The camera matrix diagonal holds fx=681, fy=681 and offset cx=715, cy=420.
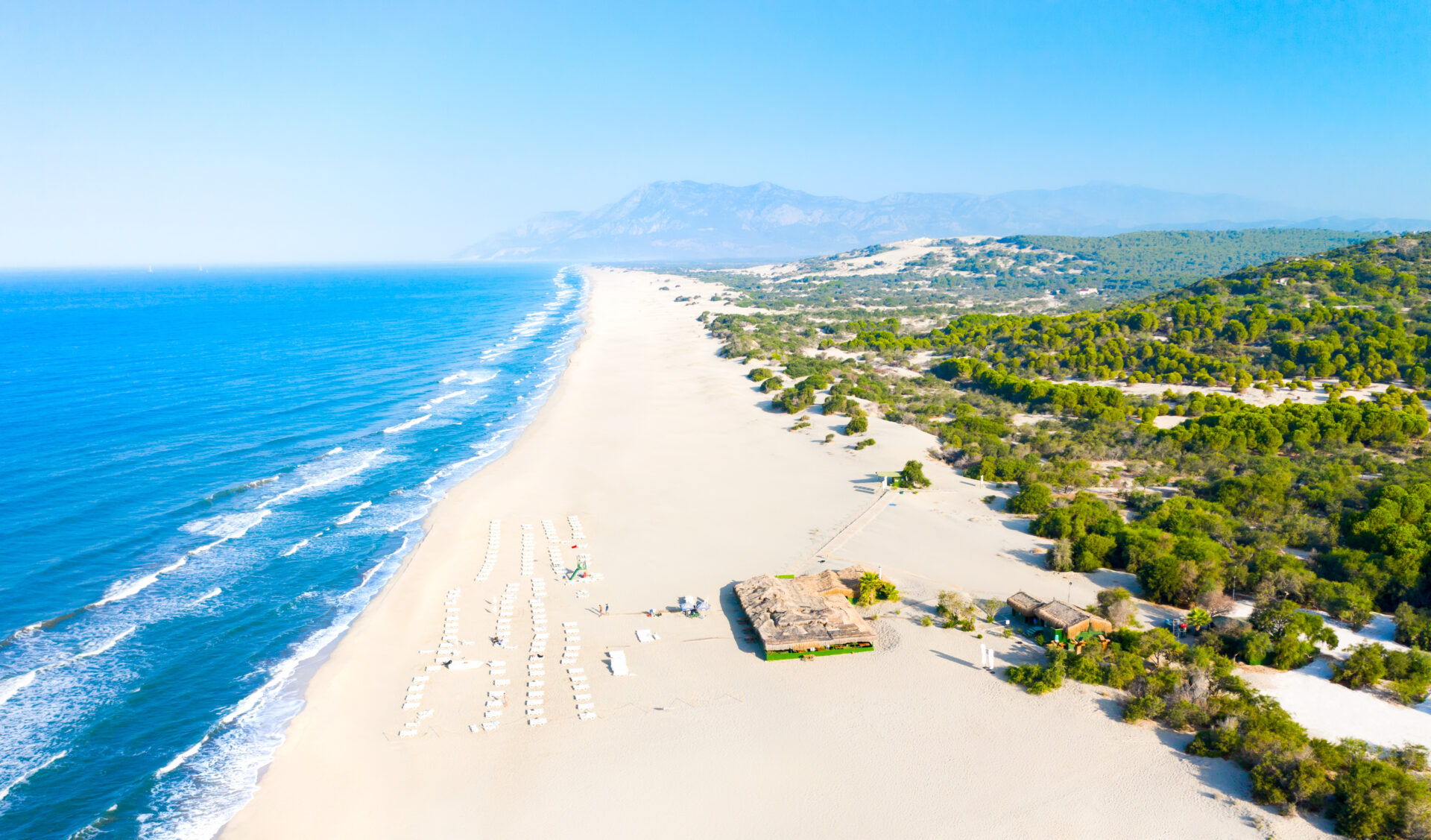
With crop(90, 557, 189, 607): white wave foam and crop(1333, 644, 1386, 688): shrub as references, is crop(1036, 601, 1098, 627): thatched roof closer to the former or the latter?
crop(1333, 644, 1386, 688): shrub

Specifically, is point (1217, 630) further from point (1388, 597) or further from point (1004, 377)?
Answer: point (1004, 377)

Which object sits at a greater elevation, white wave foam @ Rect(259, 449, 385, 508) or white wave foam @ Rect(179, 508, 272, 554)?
white wave foam @ Rect(259, 449, 385, 508)

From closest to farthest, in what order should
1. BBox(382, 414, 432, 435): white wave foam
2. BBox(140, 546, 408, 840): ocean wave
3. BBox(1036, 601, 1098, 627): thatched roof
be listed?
1. BBox(140, 546, 408, 840): ocean wave
2. BBox(1036, 601, 1098, 627): thatched roof
3. BBox(382, 414, 432, 435): white wave foam

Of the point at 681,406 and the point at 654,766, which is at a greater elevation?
the point at 681,406

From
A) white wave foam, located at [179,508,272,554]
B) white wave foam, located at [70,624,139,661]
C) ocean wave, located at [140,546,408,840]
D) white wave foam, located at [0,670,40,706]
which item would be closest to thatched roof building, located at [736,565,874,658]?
ocean wave, located at [140,546,408,840]

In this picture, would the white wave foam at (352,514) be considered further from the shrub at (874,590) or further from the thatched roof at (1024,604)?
the thatched roof at (1024,604)

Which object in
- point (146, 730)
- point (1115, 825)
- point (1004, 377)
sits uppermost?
point (1004, 377)

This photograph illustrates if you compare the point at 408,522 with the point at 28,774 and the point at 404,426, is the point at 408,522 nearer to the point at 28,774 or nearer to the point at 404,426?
the point at 28,774

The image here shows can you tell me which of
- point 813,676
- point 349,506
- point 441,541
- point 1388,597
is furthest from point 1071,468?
point 349,506
